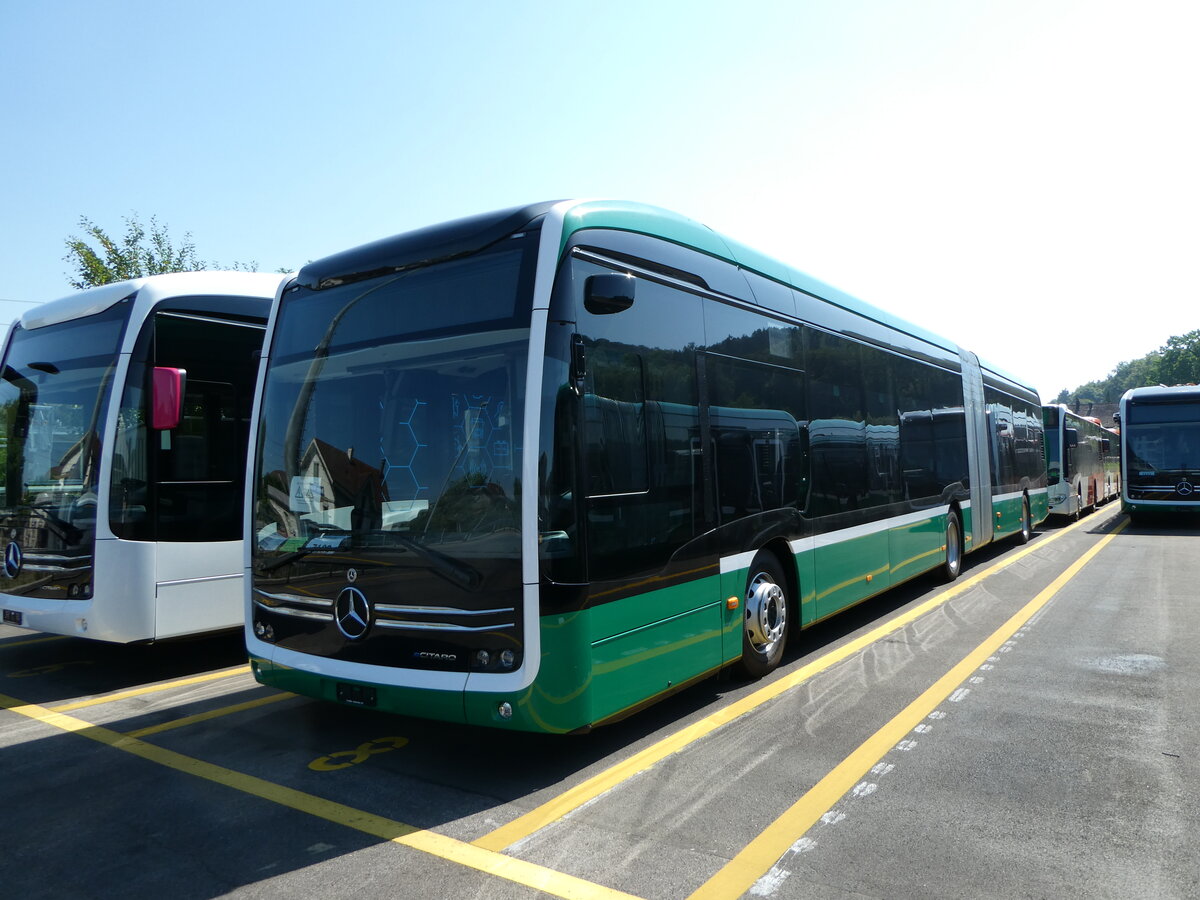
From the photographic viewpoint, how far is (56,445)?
282 inches

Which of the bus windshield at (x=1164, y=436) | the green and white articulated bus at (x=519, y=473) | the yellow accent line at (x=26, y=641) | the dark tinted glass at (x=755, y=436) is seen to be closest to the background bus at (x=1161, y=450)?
the bus windshield at (x=1164, y=436)

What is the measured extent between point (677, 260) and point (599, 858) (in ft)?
11.7

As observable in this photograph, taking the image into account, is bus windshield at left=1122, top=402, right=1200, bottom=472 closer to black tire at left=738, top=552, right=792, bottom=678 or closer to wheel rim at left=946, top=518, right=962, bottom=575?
wheel rim at left=946, top=518, right=962, bottom=575

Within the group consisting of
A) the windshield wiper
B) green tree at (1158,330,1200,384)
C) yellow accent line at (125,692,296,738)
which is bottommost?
yellow accent line at (125,692,296,738)

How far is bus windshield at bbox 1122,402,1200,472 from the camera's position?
1919 cm

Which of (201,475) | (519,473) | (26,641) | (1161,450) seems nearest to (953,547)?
(519,473)

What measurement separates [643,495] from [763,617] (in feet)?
6.45

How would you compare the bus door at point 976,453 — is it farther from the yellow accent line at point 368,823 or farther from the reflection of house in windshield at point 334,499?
the yellow accent line at point 368,823

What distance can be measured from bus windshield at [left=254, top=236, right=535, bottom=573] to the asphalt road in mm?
1189

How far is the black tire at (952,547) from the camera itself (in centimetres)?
1123

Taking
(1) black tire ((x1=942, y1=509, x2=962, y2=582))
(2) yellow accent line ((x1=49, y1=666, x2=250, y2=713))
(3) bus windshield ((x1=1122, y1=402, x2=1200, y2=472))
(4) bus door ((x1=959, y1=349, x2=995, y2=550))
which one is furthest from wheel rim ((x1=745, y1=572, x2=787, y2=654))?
(3) bus windshield ((x1=1122, y1=402, x2=1200, y2=472))

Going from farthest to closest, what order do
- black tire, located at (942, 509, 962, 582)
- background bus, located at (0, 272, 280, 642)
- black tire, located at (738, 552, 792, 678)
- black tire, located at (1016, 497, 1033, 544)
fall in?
black tire, located at (1016, 497, 1033, 544) < black tire, located at (942, 509, 962, 582) < background bus, located at (0, 272, 280, 642) < black tire, located at (738, 552, 792, 678)

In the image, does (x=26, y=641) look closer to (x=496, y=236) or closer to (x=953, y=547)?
(x=496, y=236)

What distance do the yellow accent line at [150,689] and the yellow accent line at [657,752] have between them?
406 centimetres
